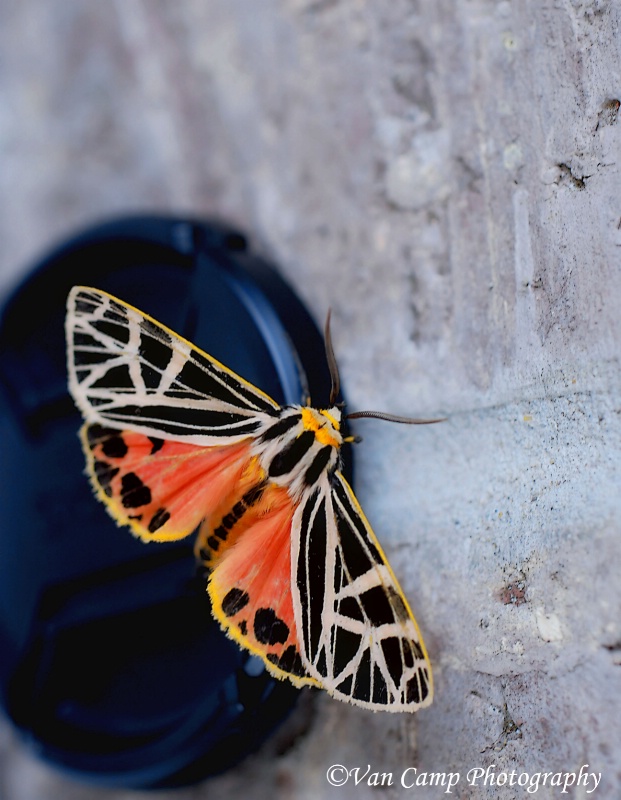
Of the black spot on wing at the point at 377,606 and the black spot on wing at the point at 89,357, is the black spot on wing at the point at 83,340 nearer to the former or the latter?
the black spot on wing at the point at 89,357

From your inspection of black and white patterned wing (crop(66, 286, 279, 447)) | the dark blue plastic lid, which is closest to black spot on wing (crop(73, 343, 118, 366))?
black and white patterned wing (crop(66, 286, 279, 447))

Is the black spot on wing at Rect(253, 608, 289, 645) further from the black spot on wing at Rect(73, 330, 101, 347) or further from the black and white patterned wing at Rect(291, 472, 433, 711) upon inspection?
the black spot on wing at Rect(73, 330, 101, 347)

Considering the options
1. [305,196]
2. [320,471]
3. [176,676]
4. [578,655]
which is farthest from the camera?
[305,196]

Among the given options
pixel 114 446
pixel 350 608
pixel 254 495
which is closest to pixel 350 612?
pixel 350 608

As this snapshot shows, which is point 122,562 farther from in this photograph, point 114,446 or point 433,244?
point 433,244

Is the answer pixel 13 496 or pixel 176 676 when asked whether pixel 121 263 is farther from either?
pixel 176 676

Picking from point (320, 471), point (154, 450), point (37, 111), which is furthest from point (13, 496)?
point (37, 111)

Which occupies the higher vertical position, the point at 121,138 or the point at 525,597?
the point at 121,138
